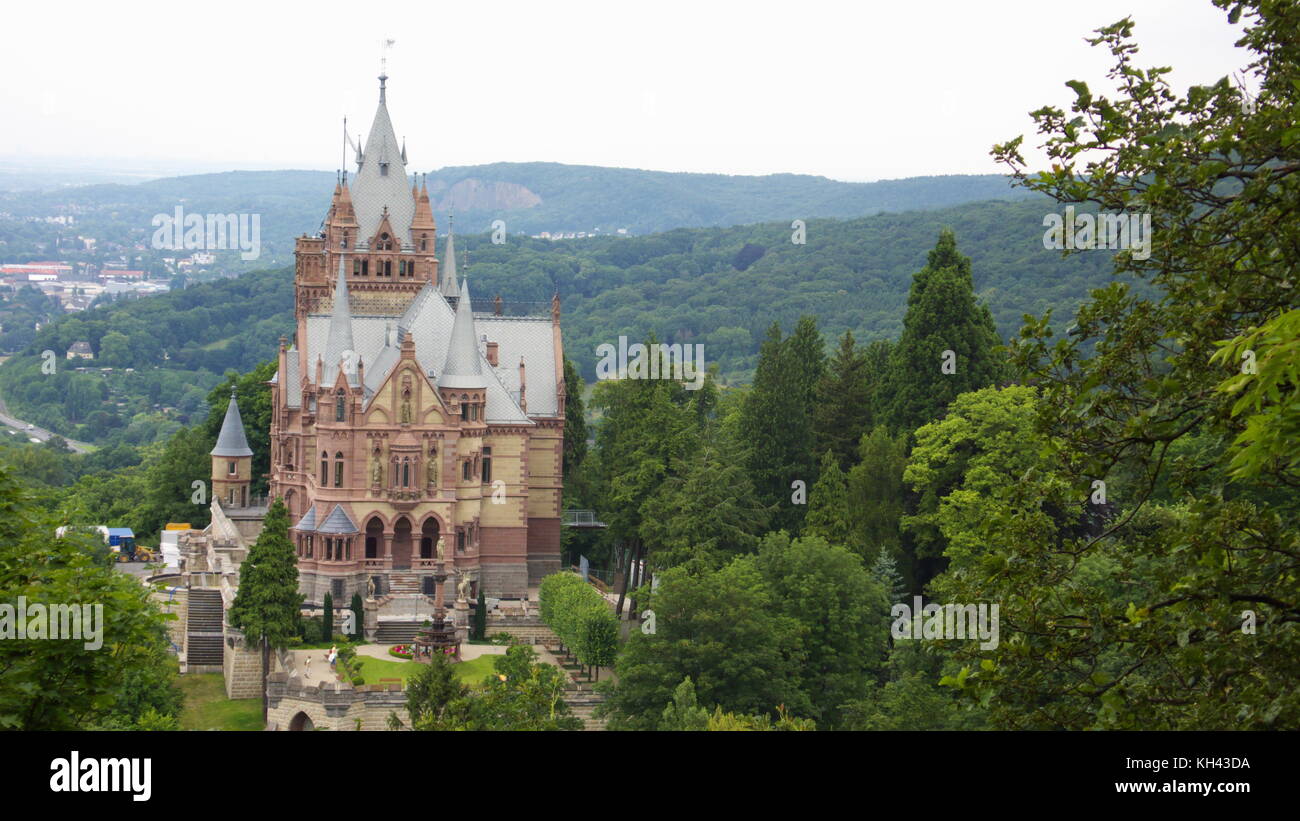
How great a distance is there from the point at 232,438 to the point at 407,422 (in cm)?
1926

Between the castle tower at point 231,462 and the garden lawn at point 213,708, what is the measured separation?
2280 centimetres

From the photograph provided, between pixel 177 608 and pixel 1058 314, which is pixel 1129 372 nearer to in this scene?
pixel 177 608

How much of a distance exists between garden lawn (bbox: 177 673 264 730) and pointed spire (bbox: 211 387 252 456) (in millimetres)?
23220

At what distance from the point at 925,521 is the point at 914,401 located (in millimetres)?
8758

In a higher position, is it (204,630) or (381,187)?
(381,187)

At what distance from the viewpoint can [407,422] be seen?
253 ft

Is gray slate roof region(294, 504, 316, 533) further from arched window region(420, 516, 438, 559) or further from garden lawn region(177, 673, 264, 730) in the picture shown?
garden lawn region(177, 673, 264, 730)

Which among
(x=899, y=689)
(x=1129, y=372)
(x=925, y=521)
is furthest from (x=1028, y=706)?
(x=925, y=521)

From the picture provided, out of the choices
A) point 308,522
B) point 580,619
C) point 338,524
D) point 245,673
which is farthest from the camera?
point 308,522

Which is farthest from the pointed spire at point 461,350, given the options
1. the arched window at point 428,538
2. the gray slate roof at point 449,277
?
the gray slate roof at point 449,277

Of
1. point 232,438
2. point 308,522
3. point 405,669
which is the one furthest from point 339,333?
point 405,669

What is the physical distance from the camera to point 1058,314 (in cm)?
14512

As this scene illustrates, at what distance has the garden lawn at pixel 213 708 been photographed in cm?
6266

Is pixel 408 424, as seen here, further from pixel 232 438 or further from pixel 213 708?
pixel 232 438
